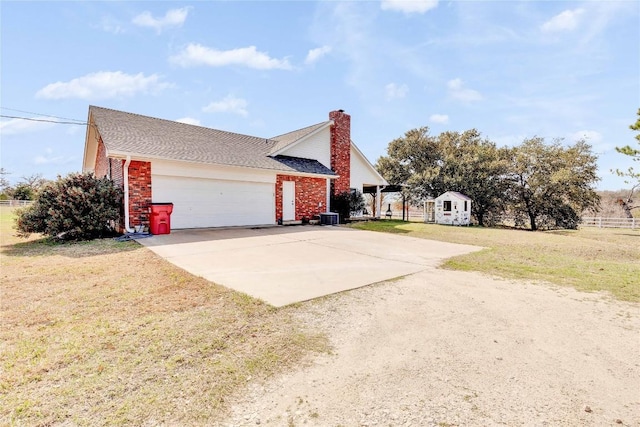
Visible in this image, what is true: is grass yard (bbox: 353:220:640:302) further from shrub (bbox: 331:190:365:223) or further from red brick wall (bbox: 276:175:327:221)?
red brick wall (bbox: 276:175:327:221)

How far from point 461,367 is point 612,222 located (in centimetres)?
2798

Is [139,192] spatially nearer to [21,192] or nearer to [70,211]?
[70,211]

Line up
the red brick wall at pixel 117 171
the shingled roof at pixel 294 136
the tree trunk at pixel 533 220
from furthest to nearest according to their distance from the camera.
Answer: the tree trunk at pixel 533 220
the shingled roof at pixel 294 136
the red brick wall at pixel 117 171

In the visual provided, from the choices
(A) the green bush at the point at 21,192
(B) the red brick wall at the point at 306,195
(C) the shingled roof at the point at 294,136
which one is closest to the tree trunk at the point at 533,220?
(B) the red brick wall at the point at 306,195

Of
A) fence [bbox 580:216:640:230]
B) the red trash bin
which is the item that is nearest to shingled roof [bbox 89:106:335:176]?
the red trash bin

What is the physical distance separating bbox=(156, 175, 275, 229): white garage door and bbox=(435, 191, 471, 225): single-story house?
10.8 meters

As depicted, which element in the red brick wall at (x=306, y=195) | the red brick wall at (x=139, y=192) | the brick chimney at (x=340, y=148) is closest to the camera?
the red brick wall at (x=139, y=192)

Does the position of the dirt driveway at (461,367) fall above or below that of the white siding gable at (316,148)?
below

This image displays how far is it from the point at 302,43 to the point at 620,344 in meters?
14.2

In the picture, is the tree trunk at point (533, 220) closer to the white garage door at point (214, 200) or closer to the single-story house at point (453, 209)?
the single-story house at point (453, 209)

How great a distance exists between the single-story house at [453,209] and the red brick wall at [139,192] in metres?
15.9

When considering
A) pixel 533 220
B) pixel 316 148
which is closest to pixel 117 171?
pixel 316 148

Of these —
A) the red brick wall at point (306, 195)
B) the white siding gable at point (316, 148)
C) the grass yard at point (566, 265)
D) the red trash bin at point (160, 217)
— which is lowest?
the grass yard at point (566, 265)

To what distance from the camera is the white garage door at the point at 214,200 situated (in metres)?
11.4
